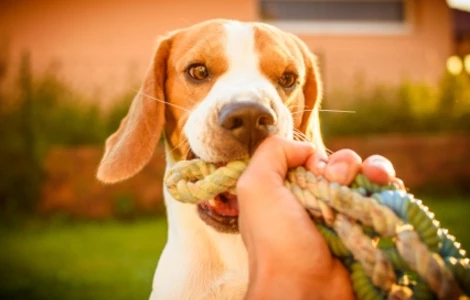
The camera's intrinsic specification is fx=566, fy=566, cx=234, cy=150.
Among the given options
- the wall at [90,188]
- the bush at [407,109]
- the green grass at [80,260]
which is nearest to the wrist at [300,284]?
the green grass at [80,260]

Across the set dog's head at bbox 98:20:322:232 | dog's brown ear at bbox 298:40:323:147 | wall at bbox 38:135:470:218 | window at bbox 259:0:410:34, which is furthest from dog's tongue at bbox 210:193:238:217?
window at bbox 259:0:410:34

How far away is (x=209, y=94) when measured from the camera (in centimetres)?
195

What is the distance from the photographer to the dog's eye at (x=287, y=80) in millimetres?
2203

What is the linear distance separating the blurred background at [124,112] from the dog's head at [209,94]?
83.7 inches

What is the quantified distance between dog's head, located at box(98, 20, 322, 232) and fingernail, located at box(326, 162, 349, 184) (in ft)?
1.34

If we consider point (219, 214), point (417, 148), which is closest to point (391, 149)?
point (417, 148)

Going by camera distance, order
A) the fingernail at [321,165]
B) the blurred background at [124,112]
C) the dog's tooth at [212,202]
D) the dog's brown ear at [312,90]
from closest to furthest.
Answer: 1. the fingernail at [321,165]
2. the dog's tooth at [212,202]
3. the dog's brown ear at [312,90]
4. the blurred background at [124,112]

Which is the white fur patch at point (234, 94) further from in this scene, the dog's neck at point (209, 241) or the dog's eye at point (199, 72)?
the dog's neck at point (209, 241)

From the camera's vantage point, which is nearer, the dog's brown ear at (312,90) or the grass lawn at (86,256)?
the dog's brown ear at (312,90)

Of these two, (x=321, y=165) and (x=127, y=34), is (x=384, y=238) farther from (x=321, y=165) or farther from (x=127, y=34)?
(x=127, y=34)

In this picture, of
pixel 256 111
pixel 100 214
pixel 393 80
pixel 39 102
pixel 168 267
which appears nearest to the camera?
pixel 256 111

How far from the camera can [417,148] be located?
7.21 metres

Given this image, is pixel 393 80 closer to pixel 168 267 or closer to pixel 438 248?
pixel 168 267

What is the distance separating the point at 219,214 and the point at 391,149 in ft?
18.4
